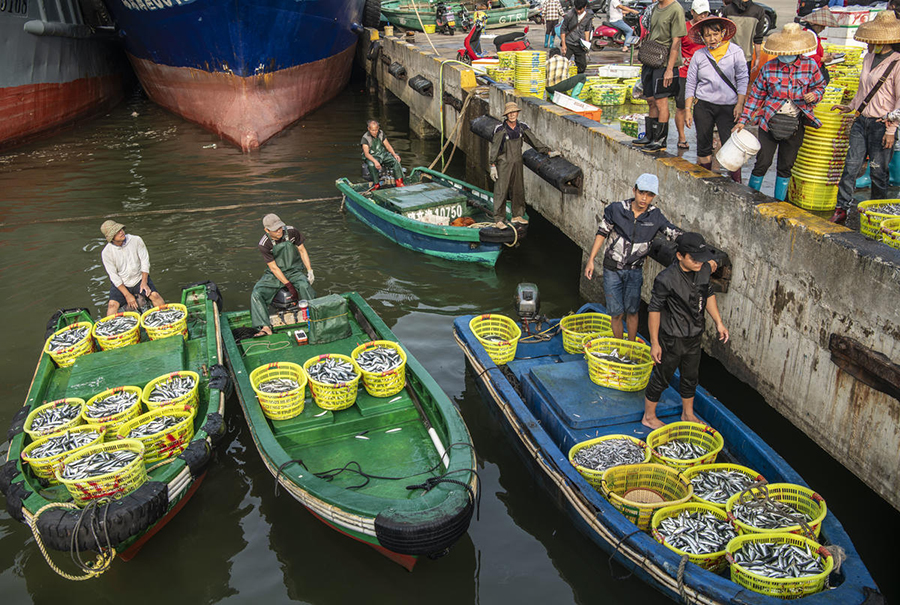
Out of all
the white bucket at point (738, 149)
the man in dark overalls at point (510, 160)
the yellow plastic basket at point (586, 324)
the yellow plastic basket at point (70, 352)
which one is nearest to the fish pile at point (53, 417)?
the yellow plastic basket at point (70, 352)

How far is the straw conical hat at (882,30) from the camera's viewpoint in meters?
7.01

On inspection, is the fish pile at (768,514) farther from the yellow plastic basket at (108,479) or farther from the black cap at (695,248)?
the yellow plastic basket at (108,479)

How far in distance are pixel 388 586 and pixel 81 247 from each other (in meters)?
10.6

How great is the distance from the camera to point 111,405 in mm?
6688

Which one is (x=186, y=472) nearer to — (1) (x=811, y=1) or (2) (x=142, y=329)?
(2) (x=142, y=329)

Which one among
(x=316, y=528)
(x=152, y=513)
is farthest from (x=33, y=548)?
(x=316, y=528)

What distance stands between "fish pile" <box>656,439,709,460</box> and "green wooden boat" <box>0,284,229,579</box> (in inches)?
165

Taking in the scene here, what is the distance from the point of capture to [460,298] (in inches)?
433

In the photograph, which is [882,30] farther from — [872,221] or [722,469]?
[722,469]

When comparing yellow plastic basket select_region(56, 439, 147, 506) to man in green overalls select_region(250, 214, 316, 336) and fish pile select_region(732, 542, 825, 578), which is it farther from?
fish pile select_region(732, 542, 825, 578)

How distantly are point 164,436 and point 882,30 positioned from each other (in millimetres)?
8373

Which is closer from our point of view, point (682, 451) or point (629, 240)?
point (682, 451)

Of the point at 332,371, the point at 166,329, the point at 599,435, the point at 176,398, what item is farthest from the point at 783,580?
the point at 166,329

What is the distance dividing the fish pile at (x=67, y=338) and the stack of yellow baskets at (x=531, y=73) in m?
9.06
